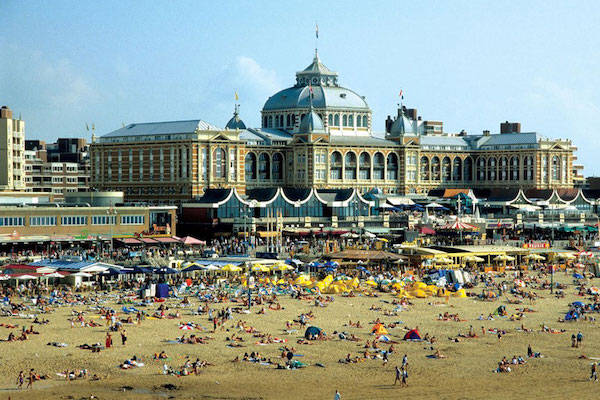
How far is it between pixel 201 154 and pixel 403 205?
A: 96.5 feet

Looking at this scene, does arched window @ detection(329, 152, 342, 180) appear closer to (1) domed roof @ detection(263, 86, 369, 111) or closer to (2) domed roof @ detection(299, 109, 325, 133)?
(2) domed roof @ detection(299, 109, 325, 133)

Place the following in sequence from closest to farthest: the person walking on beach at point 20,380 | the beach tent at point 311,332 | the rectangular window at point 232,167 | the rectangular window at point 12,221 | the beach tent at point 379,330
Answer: the person walking on beach at point 20,380 → the beach tent at point 311,332 → the beach tent at point 379,330 → the rectangular window at point 12,221 → the rectangular window at point 232,167

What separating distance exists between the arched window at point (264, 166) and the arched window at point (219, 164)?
14.8m

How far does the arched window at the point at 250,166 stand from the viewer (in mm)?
178500

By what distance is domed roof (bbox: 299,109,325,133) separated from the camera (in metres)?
178

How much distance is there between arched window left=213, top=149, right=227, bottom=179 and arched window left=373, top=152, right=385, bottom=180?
31643mm

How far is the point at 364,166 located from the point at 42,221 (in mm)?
76847

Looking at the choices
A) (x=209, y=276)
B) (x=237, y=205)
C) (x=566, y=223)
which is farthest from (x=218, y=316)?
(x=566, y=223)

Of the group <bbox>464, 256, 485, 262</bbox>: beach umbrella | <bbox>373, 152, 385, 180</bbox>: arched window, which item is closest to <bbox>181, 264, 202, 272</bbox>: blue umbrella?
<bbox>464, 256, 485, 262</bbox>: beach umbrella

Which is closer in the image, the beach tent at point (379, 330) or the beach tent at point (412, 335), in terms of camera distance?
the beach tent at point (412, 335)

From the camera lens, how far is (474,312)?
86375mm

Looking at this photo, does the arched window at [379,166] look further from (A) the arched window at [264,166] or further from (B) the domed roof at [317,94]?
(A) the arched window at [264,166]

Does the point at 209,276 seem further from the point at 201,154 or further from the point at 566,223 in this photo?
the point at 566,223

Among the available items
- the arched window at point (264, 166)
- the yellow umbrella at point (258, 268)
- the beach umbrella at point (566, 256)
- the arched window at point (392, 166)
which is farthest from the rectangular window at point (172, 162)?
the yellow umbrella at point (258, 268)
